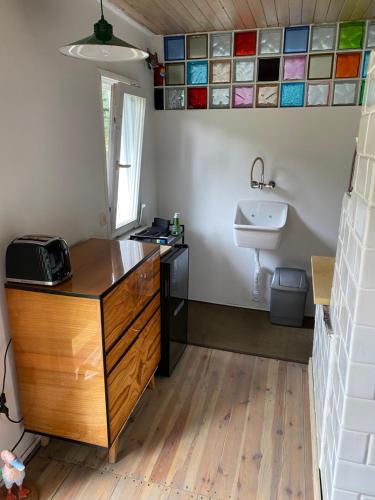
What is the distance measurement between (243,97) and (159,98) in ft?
2.45

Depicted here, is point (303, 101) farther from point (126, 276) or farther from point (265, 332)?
point (126, 276)

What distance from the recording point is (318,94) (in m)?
2.95

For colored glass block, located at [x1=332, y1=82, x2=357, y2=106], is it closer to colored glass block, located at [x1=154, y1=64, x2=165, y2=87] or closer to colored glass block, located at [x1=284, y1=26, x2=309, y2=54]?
colored glass block, located at [x1=284, y1=26, x2=309, y2=54]

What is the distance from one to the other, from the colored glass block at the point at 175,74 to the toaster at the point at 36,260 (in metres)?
2.17

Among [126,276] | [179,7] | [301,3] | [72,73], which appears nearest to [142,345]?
[126,276]

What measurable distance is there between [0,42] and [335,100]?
239 cm

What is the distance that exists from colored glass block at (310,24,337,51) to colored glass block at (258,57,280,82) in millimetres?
287

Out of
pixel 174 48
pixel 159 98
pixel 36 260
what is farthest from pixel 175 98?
pixel 36 260

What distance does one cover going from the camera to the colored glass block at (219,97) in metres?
3.15

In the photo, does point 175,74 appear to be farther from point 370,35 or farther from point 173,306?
point 173,306

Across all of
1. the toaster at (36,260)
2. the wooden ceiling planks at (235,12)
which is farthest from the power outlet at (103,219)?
the wooden ceiling planks at (235,12)

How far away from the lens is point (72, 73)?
2.07 meters

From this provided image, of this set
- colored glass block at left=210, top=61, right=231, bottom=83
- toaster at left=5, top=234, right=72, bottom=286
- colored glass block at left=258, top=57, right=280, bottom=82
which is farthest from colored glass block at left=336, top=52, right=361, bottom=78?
toaster at left=5, top=234, right=72, bottom=286

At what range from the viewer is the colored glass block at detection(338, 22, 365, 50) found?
8.96ft
